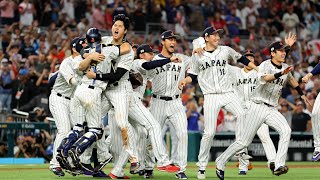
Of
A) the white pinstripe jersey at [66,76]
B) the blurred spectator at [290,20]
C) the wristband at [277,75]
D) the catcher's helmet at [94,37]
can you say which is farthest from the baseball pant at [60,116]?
the blurred spectator at [290,20]

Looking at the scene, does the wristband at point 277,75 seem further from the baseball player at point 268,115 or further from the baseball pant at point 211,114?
the baseball pant at point 211,114

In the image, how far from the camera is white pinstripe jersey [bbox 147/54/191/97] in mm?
16641

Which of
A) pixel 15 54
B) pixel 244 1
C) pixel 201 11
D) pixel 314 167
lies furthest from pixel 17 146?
pixel 244 1

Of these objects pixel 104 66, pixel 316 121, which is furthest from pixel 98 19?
pixel 104 66

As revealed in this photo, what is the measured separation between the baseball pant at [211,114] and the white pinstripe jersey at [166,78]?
64 cm

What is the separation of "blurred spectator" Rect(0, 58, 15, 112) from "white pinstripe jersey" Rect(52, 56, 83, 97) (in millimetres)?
6959

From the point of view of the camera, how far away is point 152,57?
16.7 meters

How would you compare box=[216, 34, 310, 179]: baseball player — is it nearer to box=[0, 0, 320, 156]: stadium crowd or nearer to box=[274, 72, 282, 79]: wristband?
box=[274, 72, 282, 79]: wristband

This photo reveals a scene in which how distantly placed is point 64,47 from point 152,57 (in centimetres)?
939

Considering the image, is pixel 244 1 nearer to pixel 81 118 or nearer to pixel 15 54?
pixel 15 54

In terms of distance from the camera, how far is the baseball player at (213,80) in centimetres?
1639

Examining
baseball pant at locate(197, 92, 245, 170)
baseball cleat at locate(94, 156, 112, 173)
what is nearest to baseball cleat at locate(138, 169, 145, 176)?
baseball cleat at locate(94, 156, 112, 173)

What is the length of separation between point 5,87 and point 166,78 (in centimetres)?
836

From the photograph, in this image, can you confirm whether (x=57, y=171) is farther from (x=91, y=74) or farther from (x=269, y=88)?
(x=269, y=88)
